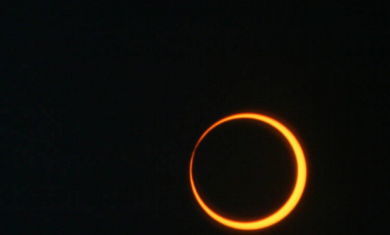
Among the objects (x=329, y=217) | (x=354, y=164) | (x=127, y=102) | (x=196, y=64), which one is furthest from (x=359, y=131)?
(x=127, y=102)

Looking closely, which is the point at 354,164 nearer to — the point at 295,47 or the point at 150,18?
the point at 295,47

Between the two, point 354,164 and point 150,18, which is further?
point 150,18

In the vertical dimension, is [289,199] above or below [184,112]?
below

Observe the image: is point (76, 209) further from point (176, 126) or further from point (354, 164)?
point (354, 164)

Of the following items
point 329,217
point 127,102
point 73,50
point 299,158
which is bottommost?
point 329,217

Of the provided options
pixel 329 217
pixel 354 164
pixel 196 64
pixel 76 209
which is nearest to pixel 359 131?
pixel 354 164

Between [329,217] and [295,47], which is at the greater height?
[295,47]
